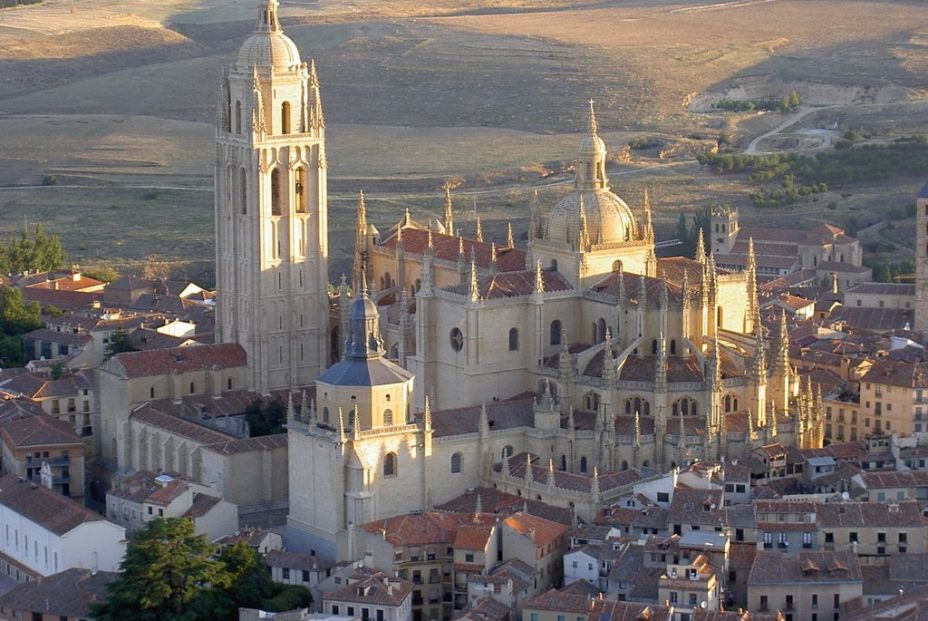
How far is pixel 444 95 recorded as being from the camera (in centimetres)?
15150

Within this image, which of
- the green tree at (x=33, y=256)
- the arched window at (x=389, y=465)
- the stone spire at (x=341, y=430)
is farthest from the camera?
the green tree at (x=33, y=256)

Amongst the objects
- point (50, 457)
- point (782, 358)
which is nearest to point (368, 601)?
point (782, 358)

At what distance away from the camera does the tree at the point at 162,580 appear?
57.7 m

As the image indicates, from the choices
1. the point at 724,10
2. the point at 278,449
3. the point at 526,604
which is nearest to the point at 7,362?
the point at 278,449

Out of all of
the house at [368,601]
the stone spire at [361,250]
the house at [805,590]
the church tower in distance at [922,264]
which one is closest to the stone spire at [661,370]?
the house at [805,590]

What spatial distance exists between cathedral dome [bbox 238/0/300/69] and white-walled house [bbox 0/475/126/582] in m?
13.8

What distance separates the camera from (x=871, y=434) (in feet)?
226

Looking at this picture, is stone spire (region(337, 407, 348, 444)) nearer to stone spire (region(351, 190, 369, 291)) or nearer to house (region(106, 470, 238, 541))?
house (region(106, 470, 238, 541))

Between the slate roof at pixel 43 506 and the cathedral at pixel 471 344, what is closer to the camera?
the cathedral at pixel 471 344

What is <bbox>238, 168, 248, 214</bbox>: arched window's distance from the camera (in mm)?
72812

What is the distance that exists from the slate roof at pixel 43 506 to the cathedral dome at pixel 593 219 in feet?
46.5

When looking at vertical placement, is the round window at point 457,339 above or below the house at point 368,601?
above

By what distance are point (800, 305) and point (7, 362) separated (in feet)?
84.9

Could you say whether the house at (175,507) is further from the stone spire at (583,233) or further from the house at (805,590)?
the house at (805,590)
